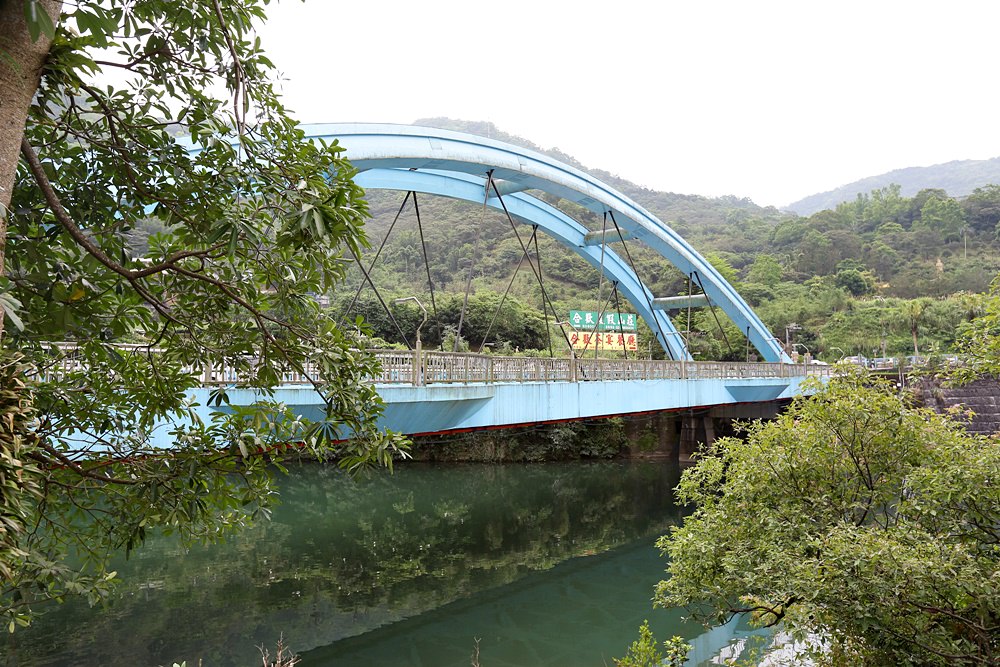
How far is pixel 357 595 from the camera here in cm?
1079

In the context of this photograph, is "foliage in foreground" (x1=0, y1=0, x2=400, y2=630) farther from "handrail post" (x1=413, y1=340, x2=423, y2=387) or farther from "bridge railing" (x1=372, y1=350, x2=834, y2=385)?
"handrail post" (x1=413, y1=340, x2=423, y2=387)

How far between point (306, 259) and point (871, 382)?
6415 millimetres

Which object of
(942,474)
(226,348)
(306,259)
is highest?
(306,259)

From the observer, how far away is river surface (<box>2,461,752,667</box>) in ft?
27.7

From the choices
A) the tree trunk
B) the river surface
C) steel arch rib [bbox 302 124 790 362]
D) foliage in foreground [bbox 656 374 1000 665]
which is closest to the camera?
the tree trunk

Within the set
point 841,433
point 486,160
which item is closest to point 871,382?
point 841,433

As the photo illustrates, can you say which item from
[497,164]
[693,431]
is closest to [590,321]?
[693,431]

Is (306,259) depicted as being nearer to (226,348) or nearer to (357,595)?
(226,348)

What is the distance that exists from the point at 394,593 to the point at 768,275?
4631 cm

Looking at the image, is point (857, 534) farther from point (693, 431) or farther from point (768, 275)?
point (768, 275)

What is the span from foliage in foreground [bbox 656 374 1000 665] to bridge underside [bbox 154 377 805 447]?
86.7 inches

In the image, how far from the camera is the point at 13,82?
2.18 meters

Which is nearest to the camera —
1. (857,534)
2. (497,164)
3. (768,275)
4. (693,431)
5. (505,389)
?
(857,534)

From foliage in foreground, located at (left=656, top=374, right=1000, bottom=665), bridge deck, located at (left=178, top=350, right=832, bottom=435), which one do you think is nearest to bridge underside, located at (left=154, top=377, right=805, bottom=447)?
bridge deck, located at (left=178, top=350, right=832, bottom=435)
